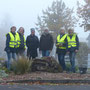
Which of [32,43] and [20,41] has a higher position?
[20,41]

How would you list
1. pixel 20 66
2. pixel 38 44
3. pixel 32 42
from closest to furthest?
pixel 20 66 < pixel 32 42 < pixel 38 44

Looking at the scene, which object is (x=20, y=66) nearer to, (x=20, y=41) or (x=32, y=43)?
(x=20, y=41)

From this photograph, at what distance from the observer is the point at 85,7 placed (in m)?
38.8

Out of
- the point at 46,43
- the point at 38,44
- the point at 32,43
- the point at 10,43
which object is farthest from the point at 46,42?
the point at 10,43

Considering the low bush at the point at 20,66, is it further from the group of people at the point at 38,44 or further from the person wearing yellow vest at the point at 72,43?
the person wearing yellow vest at the point at 72,43

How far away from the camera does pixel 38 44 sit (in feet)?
40.2

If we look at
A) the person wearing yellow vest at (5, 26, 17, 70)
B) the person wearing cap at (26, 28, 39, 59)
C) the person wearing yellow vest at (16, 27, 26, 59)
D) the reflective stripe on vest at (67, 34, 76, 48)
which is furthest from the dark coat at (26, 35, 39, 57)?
the reflective stripe on vest at (67, 34, 76, 48)

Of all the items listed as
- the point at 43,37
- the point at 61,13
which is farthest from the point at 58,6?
the point at 43,37

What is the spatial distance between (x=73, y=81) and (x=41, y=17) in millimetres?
43594

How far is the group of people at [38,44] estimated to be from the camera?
1165cm

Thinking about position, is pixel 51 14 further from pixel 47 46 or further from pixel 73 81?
pixel 73 81

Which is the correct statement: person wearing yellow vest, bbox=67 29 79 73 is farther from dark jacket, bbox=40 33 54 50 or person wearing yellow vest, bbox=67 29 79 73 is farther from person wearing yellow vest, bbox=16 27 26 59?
person wearing yellow vest, bbox=16 27 26 59

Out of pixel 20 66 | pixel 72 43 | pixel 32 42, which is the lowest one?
pixel 20 66

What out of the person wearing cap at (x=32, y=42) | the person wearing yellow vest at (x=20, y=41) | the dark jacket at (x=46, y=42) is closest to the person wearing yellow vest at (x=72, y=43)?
the dark jacket at (x=46, y=42)
